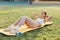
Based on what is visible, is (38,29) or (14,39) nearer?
(14,39)

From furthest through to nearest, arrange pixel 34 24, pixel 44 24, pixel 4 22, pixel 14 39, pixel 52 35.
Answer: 1. pixel 4 22
2. pixel 44 24
3. pixel 34 24
4. pixel 52 35
5. pixel 14 39

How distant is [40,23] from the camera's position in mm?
4844

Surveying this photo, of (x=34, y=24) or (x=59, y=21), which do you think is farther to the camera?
(x=59, y=21)

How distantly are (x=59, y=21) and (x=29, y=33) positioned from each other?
1.56 metres

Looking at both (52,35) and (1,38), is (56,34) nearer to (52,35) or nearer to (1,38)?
(52,35)

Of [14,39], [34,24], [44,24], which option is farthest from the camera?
[44,24]

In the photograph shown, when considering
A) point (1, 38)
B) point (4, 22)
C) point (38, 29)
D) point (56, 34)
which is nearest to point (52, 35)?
point (56, 34)

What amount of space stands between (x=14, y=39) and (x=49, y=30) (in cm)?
108

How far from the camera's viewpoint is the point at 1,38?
13.8 ft

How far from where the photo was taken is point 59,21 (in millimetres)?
5738

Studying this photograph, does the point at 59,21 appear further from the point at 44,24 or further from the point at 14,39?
the point at 14,39

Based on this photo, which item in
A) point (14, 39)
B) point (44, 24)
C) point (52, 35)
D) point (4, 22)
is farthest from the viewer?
point (4, 22)

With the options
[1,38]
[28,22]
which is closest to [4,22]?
[28,22]

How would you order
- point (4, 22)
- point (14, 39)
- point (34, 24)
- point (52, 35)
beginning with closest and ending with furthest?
point (14, 39) < point (52, 35) < point (34, 24) < point (4, 22)
